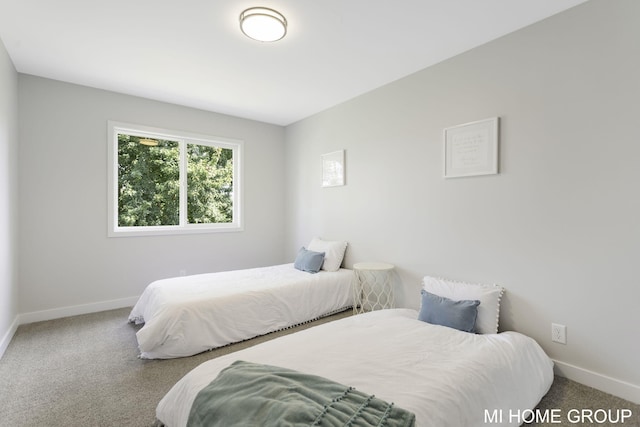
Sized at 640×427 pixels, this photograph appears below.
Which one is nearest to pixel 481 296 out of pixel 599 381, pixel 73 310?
pixel 599 381

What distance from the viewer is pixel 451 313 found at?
222cm

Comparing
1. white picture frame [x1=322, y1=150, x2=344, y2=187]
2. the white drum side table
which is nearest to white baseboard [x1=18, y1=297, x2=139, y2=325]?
the white drum side table

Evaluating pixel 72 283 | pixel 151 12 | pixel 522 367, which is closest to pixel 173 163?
pixel 72 283

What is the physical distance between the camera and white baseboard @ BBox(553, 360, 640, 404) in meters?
1.83

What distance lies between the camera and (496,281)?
243 cm

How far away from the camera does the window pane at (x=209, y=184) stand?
4.26 meters

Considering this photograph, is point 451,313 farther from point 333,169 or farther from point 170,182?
point 170,182

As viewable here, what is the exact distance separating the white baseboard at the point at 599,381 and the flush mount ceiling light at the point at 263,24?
3.13 m

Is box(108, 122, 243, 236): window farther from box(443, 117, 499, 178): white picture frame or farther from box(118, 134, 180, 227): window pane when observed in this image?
box(443, 117, 499, 178): white picture frame

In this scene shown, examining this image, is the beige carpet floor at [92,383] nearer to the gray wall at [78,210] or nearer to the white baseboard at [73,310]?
the white baseboard at [73,310]

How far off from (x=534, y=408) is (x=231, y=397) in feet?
5.82

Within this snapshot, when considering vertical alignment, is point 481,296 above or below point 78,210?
below

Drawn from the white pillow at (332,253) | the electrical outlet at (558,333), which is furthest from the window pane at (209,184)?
the electrical outlet at (558,333)

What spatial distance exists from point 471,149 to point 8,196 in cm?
416
